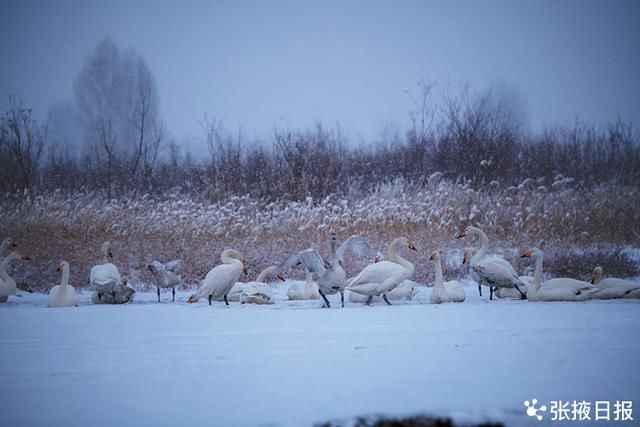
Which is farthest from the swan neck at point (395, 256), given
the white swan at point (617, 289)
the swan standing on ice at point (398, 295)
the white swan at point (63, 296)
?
the white swan at point (63, 296)

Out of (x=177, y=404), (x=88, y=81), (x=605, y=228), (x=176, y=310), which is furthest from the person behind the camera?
(x=88, y=81)

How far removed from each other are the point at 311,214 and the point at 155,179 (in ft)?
27.2

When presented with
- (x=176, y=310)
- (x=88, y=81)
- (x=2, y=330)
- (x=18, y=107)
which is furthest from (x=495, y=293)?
(x=88, y=81)

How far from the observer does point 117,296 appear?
336 inches

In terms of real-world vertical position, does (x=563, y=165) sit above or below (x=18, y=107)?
below

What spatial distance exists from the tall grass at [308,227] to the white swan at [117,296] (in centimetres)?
178

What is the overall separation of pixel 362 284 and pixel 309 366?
332 centimetres

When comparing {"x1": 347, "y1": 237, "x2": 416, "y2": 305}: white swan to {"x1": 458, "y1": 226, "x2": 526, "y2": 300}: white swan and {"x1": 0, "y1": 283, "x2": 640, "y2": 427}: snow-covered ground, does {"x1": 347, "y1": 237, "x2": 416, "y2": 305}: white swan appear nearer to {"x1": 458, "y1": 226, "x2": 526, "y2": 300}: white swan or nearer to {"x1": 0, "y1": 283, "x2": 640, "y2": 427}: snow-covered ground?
{"x1": 0, "y1": 283, "x2": 640, "y2": 427}: snow-covered ground

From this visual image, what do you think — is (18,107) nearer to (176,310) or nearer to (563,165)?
(176,310)

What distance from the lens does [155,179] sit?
1939 centimetres

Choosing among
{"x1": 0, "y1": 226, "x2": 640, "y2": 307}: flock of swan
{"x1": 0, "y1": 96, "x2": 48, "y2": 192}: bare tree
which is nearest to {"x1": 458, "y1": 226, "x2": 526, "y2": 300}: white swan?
{"x1": 0, "y1": 226, "x2": 640, "y2": 307}: flock of swan

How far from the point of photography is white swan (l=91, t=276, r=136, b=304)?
847cm

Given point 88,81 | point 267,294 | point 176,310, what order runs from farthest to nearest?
1. point 88,81
2. point 267,294
3. point 176,310

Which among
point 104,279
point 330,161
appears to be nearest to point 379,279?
point 104,279
